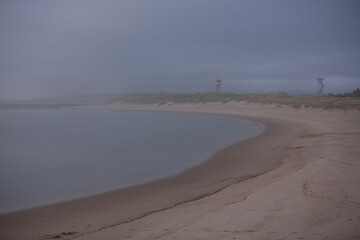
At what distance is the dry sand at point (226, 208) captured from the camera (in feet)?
13.1

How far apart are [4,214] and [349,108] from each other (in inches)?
1050

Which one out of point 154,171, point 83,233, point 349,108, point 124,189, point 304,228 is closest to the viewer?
point 304,228

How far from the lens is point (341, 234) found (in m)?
3.60

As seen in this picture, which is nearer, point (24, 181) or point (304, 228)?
point (304, 228)

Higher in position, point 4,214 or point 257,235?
point 257,235

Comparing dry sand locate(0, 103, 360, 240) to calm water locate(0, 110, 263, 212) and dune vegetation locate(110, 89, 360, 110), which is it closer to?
calm water locate(0, 110, 263, 212)

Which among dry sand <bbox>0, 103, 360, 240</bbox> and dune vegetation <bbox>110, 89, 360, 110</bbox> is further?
dune vegetation <bbox>110, 89, 360, 110</bbox>

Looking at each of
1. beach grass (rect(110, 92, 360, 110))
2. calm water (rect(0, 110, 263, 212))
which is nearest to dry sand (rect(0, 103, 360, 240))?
calm water (rect(0, 110, 263, 212))

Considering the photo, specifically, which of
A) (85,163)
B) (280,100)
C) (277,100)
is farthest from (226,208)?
(277,100)

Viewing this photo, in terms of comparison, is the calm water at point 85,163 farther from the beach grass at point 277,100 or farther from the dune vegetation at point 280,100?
the dune vegetation at point 280,100

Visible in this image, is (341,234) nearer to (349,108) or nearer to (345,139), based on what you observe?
(345,139)

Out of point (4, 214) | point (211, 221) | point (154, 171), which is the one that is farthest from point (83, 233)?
point (154, 171)

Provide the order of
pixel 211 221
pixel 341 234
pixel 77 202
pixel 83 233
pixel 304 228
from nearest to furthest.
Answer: pixel 341 234 → pixel 304 228 → pixel 211 221 → pixel 83 233 → pixel 77 202

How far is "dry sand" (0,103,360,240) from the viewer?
13.1 feet
